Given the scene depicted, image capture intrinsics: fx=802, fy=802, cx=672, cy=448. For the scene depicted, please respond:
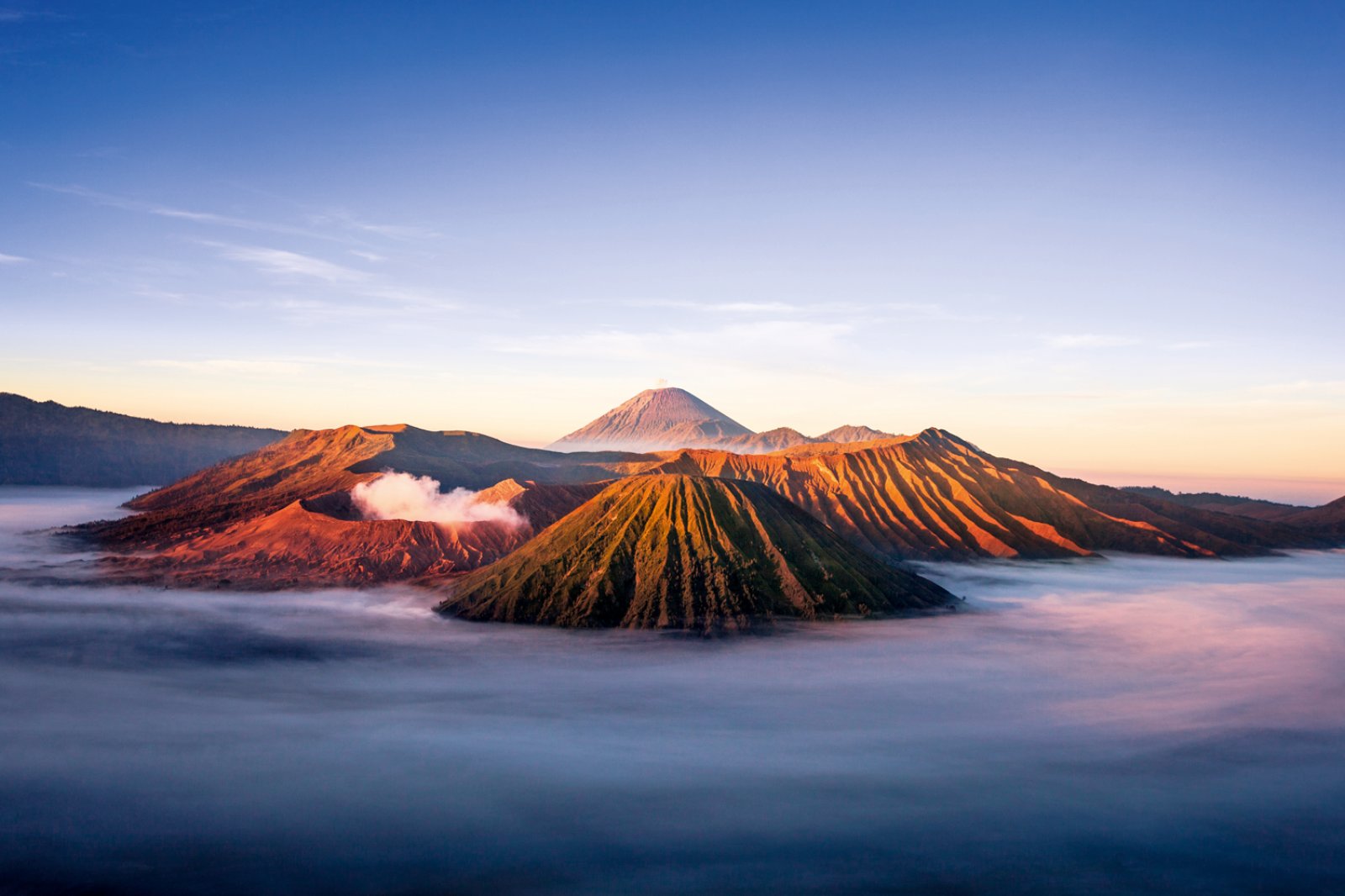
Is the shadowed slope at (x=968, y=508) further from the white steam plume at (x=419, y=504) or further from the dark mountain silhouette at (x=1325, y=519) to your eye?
the white steam plume at (x=419, y=504)

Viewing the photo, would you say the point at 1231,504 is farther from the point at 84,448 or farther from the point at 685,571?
the point at 84,448

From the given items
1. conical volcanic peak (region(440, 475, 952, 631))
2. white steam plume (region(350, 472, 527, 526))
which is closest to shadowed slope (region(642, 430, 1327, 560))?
white steam plume (region(350, 472, 527, 526))

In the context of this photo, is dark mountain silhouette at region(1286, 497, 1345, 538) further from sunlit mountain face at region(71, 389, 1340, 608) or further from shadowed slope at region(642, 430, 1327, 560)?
shadowed slope at region(642, 430, 1327, 560)

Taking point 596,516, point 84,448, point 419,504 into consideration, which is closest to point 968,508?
point 596,516

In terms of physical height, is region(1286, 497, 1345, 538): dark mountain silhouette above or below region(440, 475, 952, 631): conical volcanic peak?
above

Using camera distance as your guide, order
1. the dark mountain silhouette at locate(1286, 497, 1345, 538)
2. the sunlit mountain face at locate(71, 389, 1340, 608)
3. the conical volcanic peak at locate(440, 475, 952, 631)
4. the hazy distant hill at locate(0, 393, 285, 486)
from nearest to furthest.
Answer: the conical volcanic peak at locate(440, 475, 952, 631) < the sunlit mountain face at locate(71, 389, 1340, 608) < the dark mountain silhouette at locate(1286, 497, 1345, 538) < the hazy distant hill at locate(0, 393, 285, 486)

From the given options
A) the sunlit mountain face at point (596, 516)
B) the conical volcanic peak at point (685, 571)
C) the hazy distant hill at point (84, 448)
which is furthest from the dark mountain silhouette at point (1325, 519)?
the hazy distant hill at point (84, 448)
